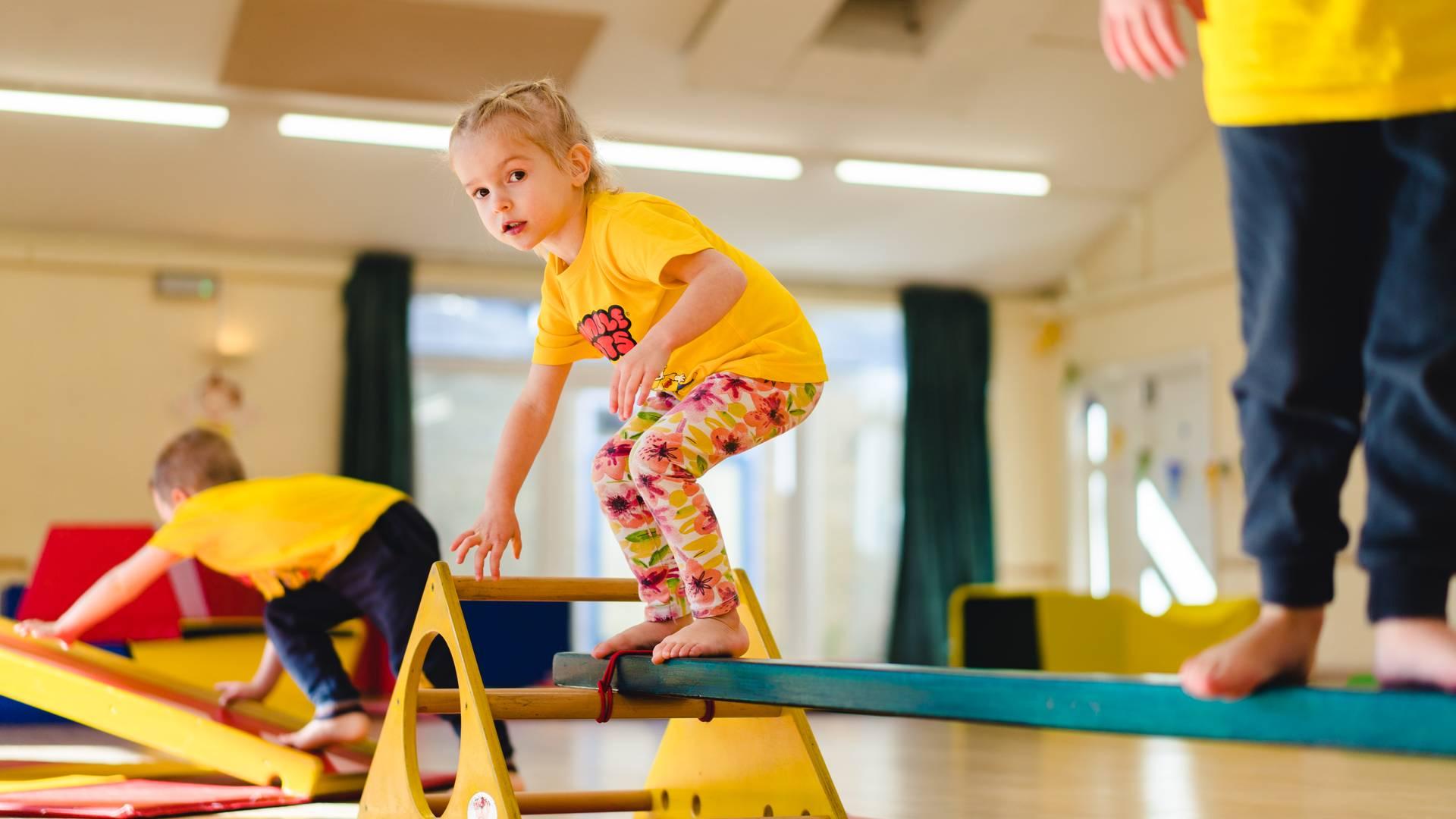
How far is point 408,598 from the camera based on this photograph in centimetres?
302

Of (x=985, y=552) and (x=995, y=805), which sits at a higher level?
(x=985, y=552)

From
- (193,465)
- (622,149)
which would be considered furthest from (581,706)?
(622,149)

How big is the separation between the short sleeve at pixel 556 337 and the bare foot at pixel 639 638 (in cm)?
47

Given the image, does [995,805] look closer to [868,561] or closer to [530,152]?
[530,152]

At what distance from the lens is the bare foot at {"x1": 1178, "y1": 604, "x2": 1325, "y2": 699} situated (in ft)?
3.58

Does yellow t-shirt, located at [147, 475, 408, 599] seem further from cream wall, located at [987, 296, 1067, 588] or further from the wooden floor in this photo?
cream wall, located at [987, 296, 1067, 588]

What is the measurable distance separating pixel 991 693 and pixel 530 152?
1.17 metres

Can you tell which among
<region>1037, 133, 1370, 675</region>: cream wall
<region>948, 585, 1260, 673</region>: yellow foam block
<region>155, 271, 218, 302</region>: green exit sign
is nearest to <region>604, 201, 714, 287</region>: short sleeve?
<region>948, 585, 1260, 673</region>: yellow foam block

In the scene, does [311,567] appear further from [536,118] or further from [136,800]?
[536,118]

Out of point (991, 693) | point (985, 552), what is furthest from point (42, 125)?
point (991, 693)

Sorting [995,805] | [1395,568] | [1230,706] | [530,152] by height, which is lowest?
[995,805]

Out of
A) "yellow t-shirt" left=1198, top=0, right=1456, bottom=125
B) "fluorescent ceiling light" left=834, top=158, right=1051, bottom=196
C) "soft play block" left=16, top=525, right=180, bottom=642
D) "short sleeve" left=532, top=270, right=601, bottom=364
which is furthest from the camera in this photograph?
"fluorescent ceiling light" left=834, top=158, right=1051, bottom=196

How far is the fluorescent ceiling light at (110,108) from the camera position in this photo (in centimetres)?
609

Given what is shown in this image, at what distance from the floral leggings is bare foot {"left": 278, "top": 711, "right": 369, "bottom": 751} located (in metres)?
1.14
